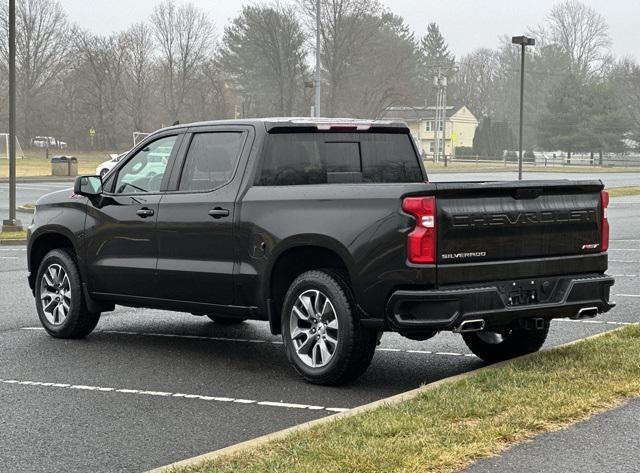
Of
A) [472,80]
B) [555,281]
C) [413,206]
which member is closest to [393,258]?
[413,206]

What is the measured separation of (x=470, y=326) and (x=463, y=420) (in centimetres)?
114

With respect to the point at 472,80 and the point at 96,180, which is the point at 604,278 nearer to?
the point at 96,180

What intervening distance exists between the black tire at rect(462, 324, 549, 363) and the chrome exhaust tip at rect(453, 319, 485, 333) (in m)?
1.33

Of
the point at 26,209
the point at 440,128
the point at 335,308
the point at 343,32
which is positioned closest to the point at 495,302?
the point at 335,308

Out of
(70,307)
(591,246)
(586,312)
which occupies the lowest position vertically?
(70,307)

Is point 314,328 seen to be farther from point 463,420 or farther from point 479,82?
point 479,82

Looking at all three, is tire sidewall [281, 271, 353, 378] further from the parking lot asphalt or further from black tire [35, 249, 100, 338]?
black tire [35, 249, 100, 338]

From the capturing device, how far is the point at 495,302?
7.35 metres

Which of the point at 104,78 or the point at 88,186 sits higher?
the point at 104,78

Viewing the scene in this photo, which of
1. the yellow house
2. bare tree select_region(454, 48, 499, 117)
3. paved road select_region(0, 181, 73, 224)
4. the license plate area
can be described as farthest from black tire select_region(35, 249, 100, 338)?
bare tree select_region(454, 48, 499, 117)

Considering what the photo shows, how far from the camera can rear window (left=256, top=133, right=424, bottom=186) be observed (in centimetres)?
836

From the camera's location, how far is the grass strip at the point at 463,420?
5258mm

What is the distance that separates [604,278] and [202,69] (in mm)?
87056

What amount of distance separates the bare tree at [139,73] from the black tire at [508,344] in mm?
82903
